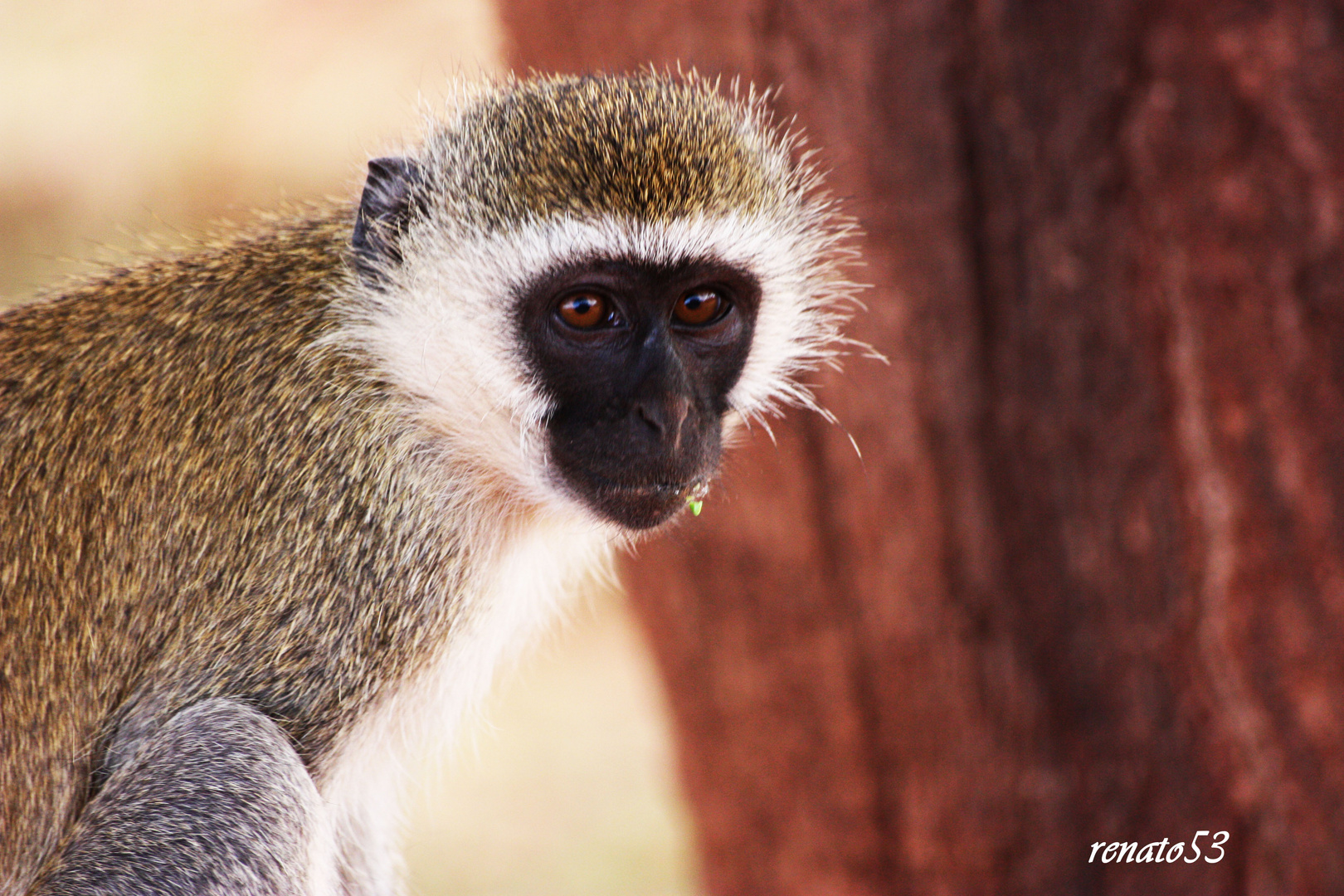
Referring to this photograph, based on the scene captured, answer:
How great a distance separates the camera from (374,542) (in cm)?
270

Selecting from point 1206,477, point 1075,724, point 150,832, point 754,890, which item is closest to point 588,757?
point 754,890

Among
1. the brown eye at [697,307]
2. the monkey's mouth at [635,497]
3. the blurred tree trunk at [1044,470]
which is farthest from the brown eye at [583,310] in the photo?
the blurred tree trunk at [1044,470]

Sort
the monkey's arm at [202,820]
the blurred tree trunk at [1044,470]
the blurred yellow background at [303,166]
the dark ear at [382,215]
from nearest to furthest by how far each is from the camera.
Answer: the monkey's arm at [202,820], the dark ear at [382,215], the blurred tree trunk at [1044,470], the blurred yellow background at [303,166]

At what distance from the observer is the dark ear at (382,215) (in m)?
2.83

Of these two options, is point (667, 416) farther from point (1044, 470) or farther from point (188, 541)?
point (1044, 470)

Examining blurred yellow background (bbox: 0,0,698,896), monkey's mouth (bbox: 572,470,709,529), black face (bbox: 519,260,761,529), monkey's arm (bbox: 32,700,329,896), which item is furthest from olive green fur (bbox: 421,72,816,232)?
blurred yellow background (bbox: 0,0,698,896)

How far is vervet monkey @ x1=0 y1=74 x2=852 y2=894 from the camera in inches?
103

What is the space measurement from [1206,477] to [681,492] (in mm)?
1698

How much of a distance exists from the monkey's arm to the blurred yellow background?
544cm

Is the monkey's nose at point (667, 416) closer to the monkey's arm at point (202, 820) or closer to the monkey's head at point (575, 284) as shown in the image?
the monkey's head at point (575, 284)

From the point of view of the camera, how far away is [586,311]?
2.75 metres

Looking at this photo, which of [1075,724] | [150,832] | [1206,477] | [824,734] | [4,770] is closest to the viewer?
[150,832]

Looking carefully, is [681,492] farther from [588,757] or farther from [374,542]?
[588,757]

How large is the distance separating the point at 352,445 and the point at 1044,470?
2.12 meters
